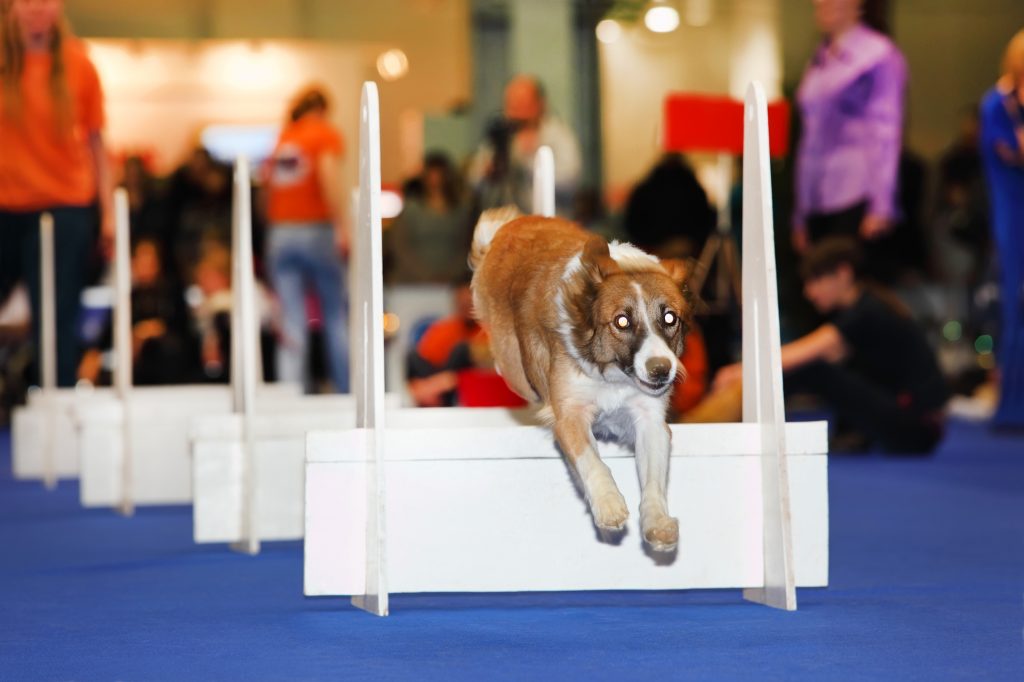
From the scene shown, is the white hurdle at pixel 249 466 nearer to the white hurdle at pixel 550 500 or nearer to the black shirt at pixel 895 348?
the white hurdle at pixel 550 500

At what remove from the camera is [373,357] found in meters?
3.26

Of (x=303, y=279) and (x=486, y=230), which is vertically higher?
(x=303, y=279)

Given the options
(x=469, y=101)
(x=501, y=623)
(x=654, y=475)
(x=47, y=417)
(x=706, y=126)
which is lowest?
(x=501, y=623)

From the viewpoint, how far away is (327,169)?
26.4 feet

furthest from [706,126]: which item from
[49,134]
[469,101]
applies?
[49,134]

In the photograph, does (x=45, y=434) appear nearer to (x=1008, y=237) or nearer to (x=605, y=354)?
(x=605, y=354)

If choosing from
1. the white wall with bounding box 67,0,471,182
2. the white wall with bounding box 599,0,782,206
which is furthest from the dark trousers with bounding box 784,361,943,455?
the white wall with bounding box 67,0,471,182

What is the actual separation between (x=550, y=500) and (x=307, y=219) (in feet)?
16.2

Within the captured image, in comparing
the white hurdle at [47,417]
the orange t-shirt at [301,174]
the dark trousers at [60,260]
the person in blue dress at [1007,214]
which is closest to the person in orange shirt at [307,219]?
the orange t-shirt at [301,174]

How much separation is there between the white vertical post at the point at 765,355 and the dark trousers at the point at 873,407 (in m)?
3.83

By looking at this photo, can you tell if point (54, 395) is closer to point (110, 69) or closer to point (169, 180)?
point (169, 180)

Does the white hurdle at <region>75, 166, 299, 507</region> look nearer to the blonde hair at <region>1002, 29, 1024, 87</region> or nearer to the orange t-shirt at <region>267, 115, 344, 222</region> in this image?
the orange t-shirt at <region>267, 115, 344, 222</region>

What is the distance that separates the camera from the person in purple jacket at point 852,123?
270 inches

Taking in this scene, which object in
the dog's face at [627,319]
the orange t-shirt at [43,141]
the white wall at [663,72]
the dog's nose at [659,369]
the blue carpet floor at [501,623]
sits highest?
the white wall at [663,72]
